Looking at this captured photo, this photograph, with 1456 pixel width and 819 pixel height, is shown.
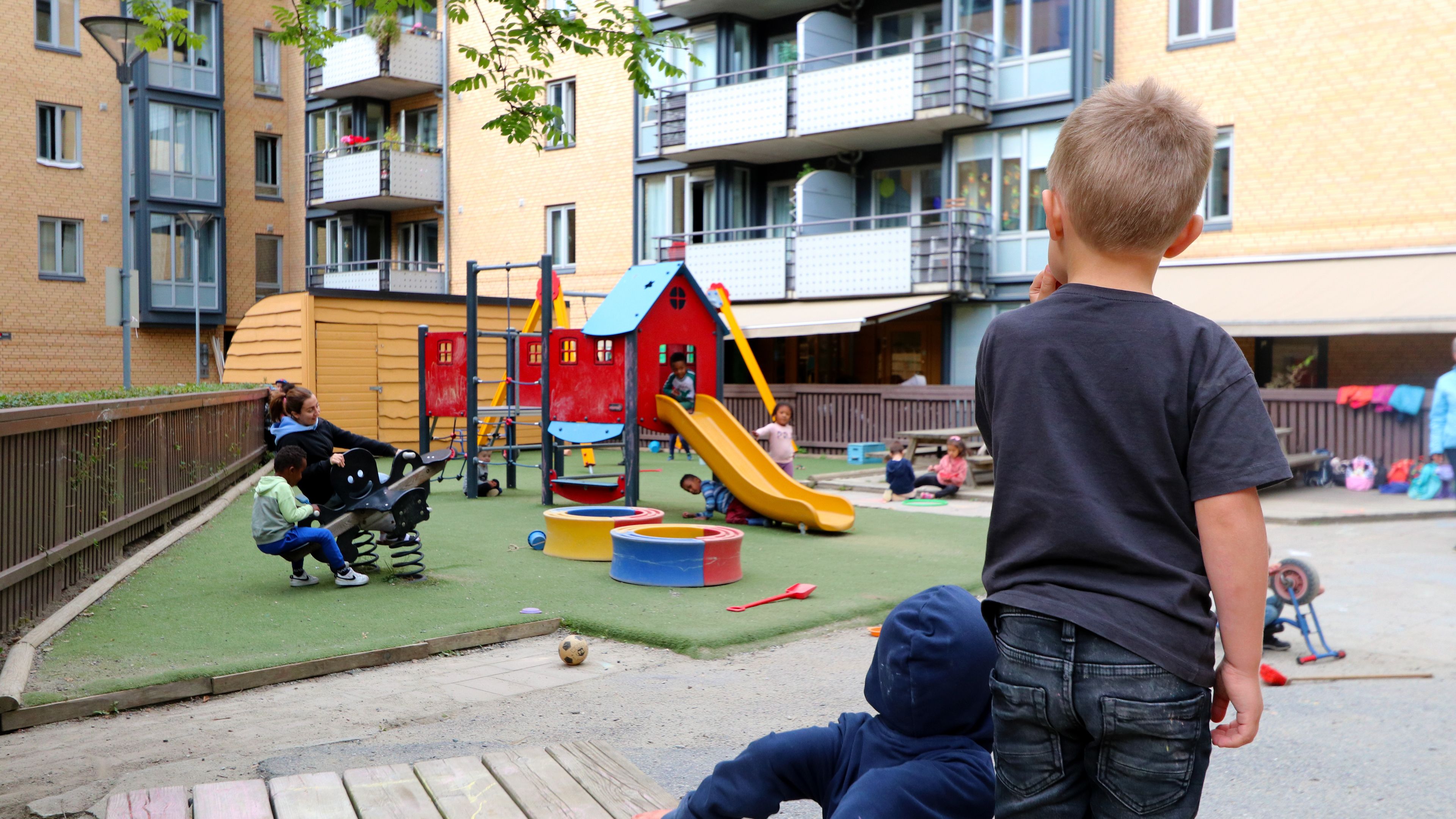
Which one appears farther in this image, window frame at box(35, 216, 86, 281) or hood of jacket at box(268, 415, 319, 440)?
window frame at box(35, 216, 86, 281)

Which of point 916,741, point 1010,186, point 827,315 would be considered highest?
point 1010,186

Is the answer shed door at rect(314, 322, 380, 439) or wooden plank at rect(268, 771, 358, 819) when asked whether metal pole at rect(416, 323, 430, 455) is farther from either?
wooden plank at rect(268, 771, 358, 819)

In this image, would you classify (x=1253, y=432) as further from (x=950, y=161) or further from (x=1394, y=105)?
(x=950, y=161)

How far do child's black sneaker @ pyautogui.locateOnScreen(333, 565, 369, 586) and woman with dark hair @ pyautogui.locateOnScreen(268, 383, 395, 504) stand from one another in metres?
0.63

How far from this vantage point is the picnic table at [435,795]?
2975 mm

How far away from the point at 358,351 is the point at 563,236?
9035mm

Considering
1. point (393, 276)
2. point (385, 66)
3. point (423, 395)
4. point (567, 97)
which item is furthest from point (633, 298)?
point (393, 276)

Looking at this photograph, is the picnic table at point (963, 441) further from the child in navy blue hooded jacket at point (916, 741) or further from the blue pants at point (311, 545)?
the child in navy blue hooded jacket at point (916, 741)

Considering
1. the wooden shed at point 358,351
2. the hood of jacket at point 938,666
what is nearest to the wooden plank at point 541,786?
the hood of jacket at point 938,666

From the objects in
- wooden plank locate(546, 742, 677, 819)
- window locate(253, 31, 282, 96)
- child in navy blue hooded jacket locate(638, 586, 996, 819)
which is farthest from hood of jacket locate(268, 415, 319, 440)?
window locate(253, 31, 282, 96)

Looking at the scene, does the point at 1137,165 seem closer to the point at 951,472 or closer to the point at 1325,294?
the point at 951,472

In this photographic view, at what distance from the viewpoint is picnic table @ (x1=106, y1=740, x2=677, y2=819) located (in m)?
2.97

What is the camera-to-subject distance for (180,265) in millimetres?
33969

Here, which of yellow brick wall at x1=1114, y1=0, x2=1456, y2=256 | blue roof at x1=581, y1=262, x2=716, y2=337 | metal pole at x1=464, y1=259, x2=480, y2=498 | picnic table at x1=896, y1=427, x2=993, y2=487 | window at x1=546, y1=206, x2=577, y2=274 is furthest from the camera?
window at x1=546, y1=206, x2=577, y2=274
